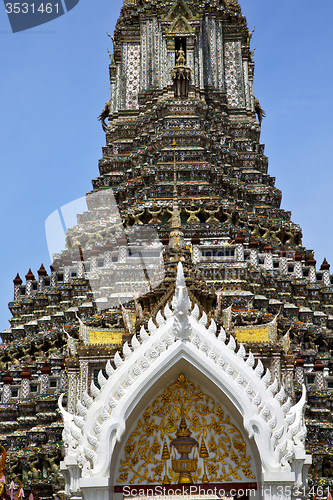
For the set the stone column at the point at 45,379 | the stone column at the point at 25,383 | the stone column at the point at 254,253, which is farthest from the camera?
the stone column at the point at 254,253

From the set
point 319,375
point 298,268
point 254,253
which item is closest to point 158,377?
point 319,375

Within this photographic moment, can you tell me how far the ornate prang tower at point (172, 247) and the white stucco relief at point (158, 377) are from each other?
5386 mm

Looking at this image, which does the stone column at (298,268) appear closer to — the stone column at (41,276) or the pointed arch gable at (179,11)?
the stone column at (41,276)

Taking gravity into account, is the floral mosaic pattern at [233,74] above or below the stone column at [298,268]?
above

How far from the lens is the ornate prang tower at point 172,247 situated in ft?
70.1

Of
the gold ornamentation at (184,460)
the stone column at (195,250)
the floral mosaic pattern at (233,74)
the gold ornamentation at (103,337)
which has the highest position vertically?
the floral mosaic pattern at (233,74)

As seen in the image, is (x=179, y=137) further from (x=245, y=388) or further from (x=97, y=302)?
(x=245, y=388)

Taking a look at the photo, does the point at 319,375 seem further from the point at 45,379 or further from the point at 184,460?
the point at 184,460

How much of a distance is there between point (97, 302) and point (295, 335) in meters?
6.61

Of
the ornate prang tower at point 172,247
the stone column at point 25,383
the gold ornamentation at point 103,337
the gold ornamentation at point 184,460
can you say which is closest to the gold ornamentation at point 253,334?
the ornate prang tower at point 172,247

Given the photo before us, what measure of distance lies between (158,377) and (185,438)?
82cm

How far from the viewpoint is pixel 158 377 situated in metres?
9.79

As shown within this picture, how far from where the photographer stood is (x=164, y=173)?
3459 cm

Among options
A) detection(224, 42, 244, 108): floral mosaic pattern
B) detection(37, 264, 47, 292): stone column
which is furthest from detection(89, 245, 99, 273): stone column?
detection(224, 42, 244, 108): floral mosaic pattern
